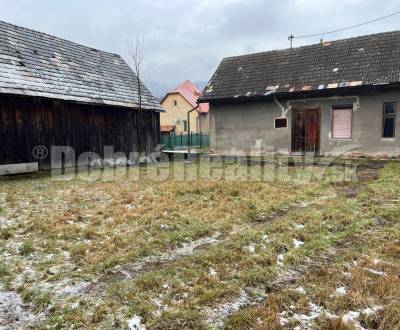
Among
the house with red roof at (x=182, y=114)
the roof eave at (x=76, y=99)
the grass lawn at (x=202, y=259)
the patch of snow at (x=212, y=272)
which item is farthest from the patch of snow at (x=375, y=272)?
the house with red roof at (x=182, y=114)

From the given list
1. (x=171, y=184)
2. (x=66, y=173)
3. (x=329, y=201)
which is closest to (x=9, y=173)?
(x=66, y=173)

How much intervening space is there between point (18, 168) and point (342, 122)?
13.1m

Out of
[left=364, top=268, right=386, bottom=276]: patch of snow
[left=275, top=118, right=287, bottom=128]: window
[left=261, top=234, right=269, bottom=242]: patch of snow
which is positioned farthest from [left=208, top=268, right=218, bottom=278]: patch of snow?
[left=275, top=118, right=287, bottom=128]: window

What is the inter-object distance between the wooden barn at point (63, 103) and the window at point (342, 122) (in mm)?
8514

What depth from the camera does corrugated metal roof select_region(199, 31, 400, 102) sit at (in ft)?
45.2

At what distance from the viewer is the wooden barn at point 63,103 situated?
34.8 ft

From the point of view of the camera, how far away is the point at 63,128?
12.1m

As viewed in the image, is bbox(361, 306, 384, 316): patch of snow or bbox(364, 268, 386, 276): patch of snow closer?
bbox(361, 306, 384, 316): patch of snow

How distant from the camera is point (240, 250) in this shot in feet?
13.5

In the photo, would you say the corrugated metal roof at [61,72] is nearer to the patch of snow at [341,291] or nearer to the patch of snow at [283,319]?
the patch of snow at [283,319]

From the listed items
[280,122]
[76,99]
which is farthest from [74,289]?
[280,122]

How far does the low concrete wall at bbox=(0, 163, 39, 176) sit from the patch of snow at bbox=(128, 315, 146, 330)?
9484mm

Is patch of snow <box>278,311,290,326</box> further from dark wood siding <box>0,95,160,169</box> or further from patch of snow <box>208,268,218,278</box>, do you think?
dark wood siding <box>0,95,160,169</box>

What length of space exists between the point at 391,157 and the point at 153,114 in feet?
36.4
